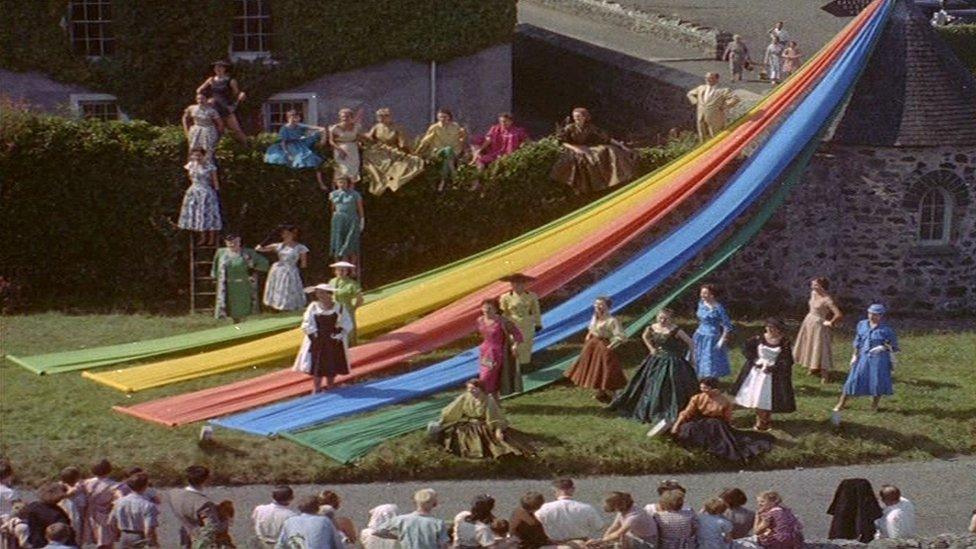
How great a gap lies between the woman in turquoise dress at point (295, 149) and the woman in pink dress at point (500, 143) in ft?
8.51

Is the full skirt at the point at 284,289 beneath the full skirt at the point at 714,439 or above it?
above

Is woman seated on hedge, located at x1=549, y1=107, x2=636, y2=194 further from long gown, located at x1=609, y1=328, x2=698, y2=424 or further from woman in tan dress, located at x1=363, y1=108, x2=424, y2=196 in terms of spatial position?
long gown, located at x1=609, y1=328, x2=698, y2=424

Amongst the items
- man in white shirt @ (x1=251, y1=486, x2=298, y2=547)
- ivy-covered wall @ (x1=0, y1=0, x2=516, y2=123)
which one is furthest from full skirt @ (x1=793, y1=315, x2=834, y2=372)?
ivy-covered wall @ (x1=0, y1=0, x2=516, y2=123)

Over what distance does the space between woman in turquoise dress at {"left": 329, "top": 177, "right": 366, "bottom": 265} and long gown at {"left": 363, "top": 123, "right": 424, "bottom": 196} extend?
77 centimetres

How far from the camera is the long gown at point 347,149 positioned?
33062 millimetres

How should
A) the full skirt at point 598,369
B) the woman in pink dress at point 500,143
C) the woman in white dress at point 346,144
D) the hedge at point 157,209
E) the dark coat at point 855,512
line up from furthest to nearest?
the woman in pink dress at point 500,143
the hedge at point 157,209
the woman in white dress at point 346,144
the full skirt at point 598,369
the dark coat at point 855,512

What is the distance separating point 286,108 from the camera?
4031 cm

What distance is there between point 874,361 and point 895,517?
16.9ft

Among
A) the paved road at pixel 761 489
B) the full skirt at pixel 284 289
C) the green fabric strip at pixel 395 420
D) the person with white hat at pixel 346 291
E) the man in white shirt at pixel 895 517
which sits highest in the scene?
the person with white hat at pixel 346 291

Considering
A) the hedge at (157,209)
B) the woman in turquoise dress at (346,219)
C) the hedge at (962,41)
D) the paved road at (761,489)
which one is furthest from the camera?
the hedge at (962,41)

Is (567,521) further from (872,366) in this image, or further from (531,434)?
(872,366)

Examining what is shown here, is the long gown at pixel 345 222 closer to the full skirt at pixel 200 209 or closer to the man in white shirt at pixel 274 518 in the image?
the full skirt at pixel 200 209

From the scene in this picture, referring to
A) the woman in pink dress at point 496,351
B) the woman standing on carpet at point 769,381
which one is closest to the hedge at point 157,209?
the woman in pink dress at point 496,351

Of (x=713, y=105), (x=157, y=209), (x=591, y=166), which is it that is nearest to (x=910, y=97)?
(x=713, y=105)
